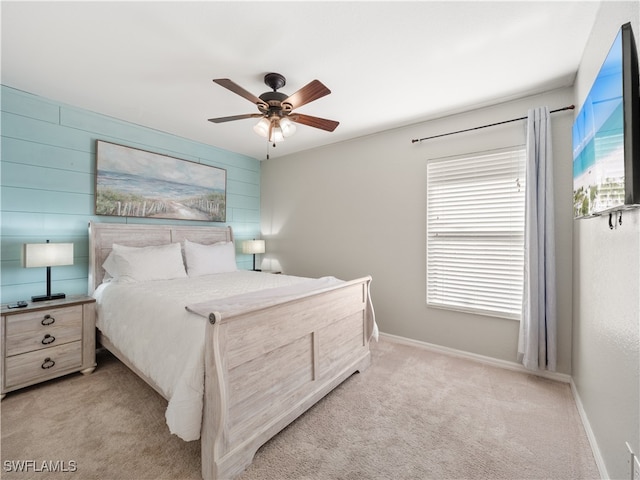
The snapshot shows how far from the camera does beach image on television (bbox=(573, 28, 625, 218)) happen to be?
1131 millimetres

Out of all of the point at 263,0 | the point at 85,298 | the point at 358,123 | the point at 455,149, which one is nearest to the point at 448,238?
the point at 455,149

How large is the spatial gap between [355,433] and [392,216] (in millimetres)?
2266

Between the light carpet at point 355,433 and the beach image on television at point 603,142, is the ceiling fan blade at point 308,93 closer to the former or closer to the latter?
the beach image on television at point 603,142

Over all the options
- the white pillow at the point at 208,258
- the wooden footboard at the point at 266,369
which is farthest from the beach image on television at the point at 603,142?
the white pillow at the point at 208,258

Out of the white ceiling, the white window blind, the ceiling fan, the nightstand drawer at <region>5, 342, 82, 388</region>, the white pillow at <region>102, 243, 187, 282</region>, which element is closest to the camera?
the white ceiling

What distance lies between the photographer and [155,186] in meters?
3.46

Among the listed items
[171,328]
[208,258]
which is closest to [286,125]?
[171,328]

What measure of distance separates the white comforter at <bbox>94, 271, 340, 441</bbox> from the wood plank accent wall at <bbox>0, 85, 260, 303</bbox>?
545 millimetres

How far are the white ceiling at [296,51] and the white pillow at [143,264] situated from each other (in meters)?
1.47

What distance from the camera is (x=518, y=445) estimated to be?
169cm

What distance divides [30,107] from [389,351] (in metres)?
4.21

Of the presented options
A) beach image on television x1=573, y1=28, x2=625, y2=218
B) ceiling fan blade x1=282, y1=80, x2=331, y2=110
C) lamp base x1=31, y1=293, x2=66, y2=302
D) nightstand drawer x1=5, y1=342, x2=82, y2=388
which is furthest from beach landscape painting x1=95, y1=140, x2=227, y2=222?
beach image on television x1=573, y1=28, x2=625, y2=218

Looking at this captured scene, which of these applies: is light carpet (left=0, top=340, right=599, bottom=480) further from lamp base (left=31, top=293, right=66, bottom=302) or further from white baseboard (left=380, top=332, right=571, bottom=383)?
lamp base (left=31, top=293, right=66, bottom=302)

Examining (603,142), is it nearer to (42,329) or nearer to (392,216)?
(392,216)
